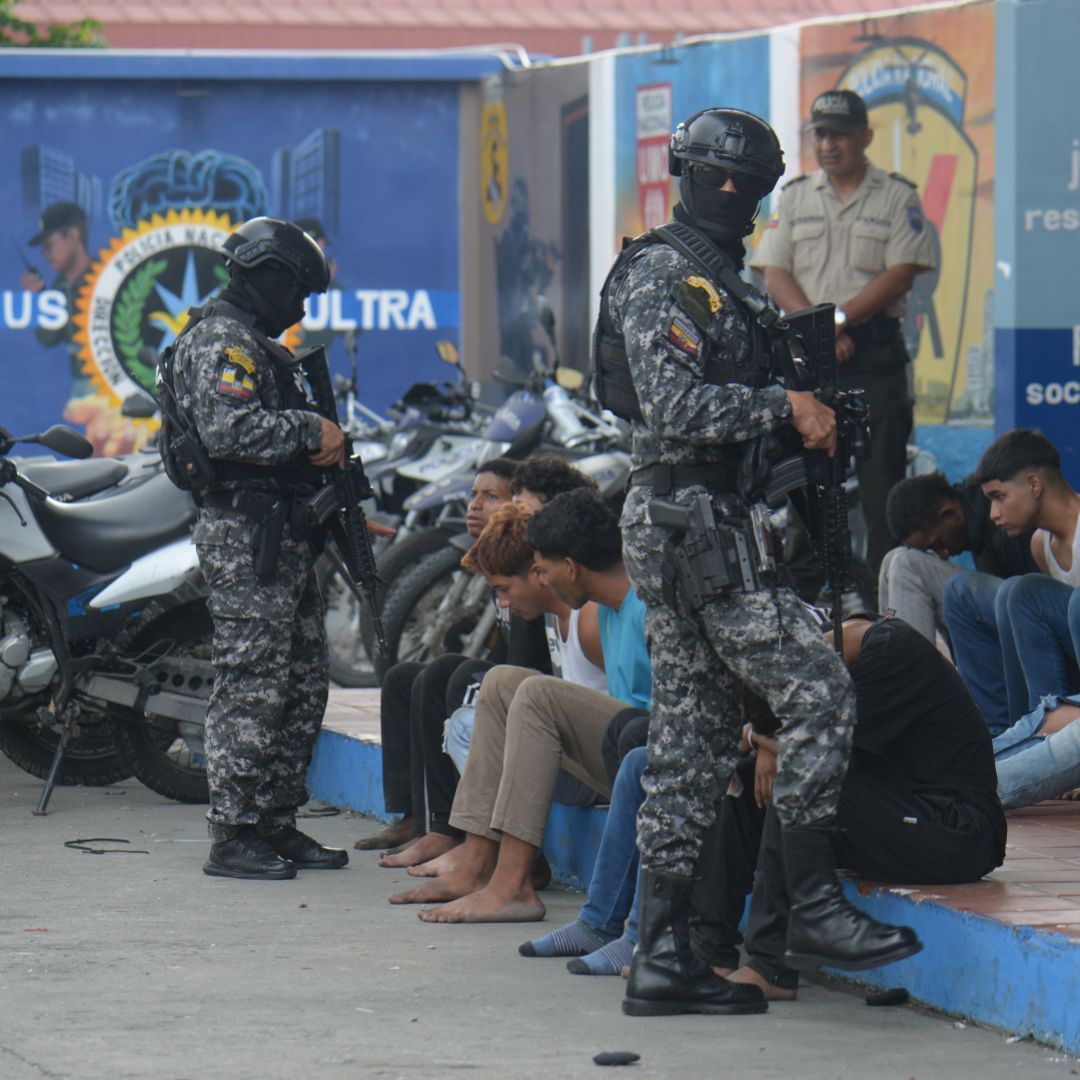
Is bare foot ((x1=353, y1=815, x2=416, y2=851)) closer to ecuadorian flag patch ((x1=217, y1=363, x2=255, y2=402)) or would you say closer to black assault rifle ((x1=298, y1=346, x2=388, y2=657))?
black assault rifle ((x1=298, y1=346, x2=388, y2=657))

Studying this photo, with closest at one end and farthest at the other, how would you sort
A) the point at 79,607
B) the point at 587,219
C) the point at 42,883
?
the point at 42,883
the point at 79,607
the point at 587,219

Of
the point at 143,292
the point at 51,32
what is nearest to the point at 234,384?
the point at 143,292

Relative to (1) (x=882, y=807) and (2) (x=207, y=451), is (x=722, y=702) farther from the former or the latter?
(2) (x=207, y=451)

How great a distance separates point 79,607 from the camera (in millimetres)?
7672

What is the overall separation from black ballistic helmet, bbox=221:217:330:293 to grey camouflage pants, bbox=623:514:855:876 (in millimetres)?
2019

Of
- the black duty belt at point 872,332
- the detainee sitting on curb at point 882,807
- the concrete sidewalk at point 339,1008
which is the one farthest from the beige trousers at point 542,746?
the black duty belt at point 872,332

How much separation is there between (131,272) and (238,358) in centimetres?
728

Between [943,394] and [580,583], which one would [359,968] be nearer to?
[580,583]

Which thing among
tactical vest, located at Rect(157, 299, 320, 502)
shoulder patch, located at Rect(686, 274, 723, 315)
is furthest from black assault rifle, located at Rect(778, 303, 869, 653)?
tactical vest, located at Rect(157, 299, 320, 502)

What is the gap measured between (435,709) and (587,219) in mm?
6343

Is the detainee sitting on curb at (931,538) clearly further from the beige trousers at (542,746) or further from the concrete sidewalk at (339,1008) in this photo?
the beige trousers at (542,746)

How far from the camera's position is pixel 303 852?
6.68 m

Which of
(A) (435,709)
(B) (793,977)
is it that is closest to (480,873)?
(A) (435,709)

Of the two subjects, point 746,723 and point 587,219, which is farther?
point 587,219
